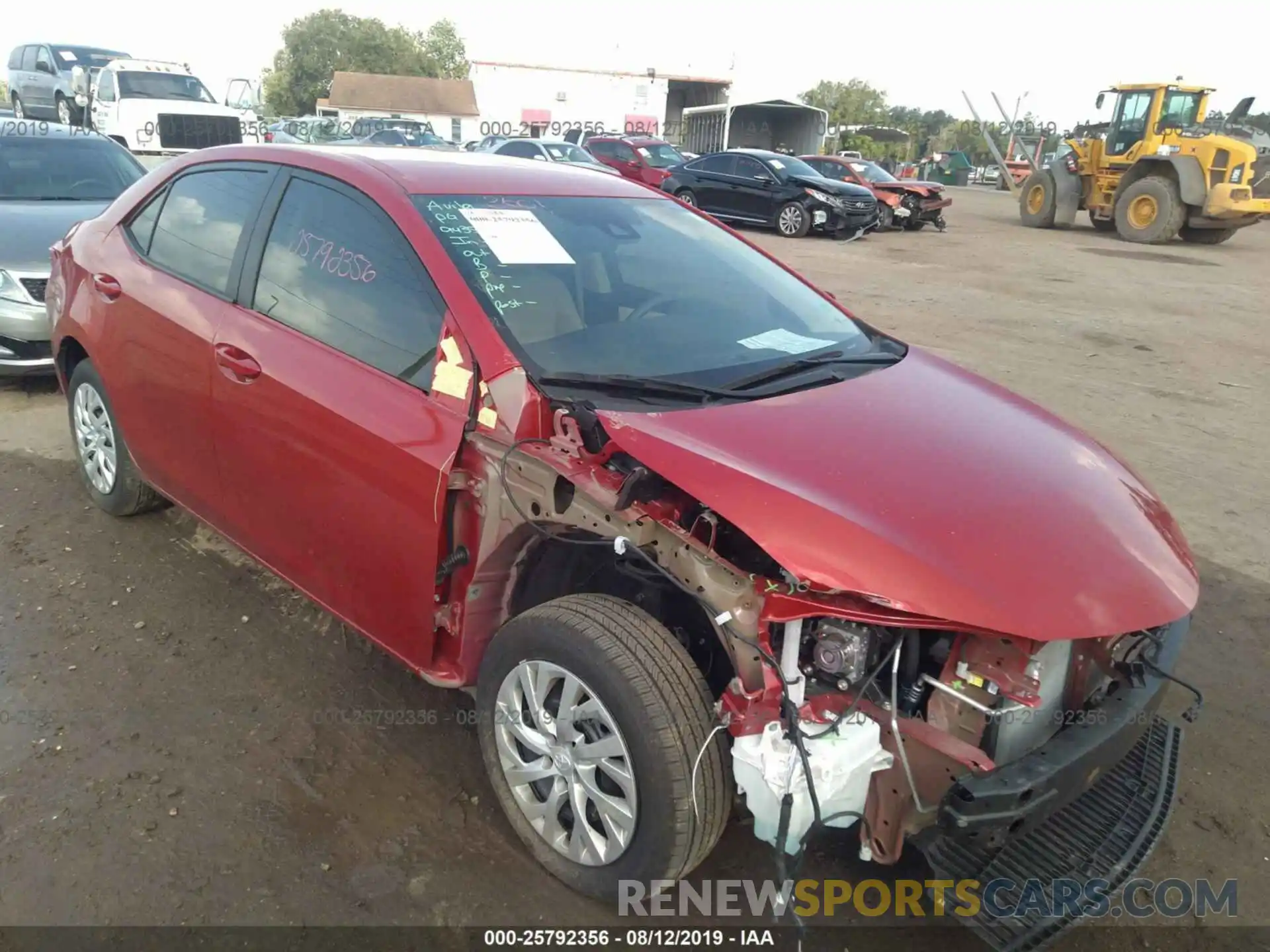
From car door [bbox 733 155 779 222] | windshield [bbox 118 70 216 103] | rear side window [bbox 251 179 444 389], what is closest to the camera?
rear side window [bbox 251 179 444 389]

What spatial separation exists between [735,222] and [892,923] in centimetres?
1702

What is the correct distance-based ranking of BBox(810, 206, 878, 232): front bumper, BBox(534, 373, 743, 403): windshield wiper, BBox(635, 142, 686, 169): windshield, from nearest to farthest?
BBox(534, 373, 743, 403): windshield wiper
BBox(810, 206, 878, 232): front bumper
BBox(635, 142, 686, 169): windshield

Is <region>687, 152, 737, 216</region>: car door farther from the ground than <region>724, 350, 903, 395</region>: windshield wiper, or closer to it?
farther from the ground

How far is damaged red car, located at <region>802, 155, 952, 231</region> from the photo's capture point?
19.1 metres

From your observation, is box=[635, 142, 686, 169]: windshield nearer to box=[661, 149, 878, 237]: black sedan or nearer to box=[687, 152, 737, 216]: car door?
box=[661, 149, 878, 237]: black sedan

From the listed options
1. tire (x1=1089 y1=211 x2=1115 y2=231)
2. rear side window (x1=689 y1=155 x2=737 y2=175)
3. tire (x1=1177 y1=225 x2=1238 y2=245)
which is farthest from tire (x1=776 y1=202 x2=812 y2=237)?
tire (x1=1177 y1=225 x2=1238 y2=245)

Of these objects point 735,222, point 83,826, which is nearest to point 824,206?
point 735,222

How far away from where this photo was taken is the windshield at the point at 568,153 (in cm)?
1878

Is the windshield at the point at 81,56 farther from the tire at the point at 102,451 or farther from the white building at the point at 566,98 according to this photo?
the white building at the point at 566,98

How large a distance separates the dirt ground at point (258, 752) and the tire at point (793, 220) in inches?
478

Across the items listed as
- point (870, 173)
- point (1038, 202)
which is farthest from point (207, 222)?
point (1038, 202)

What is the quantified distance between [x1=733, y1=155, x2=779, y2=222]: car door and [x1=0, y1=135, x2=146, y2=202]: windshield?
39.1 feet

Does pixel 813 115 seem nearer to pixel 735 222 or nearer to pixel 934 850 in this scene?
pixel 735 222

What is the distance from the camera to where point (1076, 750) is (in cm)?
204
